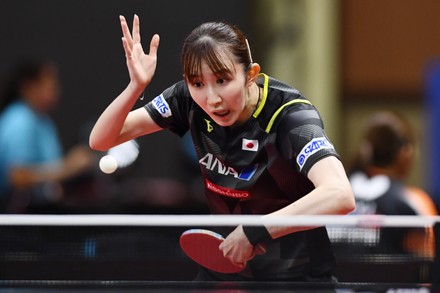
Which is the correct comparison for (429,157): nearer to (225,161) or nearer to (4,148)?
(4,148)

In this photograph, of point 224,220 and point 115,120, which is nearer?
point 224,220

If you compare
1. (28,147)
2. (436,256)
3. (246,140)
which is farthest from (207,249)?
(28,147)

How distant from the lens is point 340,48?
973cm

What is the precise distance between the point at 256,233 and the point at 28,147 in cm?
341

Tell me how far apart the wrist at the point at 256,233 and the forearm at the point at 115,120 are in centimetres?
53

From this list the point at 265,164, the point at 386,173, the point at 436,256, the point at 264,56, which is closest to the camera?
the point at 265,164

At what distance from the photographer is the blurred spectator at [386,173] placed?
4.21 metres

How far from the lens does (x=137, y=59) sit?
264cm

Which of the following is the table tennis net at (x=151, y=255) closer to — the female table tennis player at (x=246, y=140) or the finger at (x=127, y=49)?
the female table tennis player at (x=246, y=140)

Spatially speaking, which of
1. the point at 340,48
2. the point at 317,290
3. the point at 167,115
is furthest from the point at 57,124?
the point at 317,290

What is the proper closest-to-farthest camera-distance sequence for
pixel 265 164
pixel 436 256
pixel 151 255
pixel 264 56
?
pixel 265 164
pixel 436 256
pixel 151 255
pixel 264 56

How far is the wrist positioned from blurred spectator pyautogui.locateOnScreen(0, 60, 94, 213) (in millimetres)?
3301

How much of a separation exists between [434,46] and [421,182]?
1.50 metres

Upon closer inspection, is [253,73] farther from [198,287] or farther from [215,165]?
[198,287]
